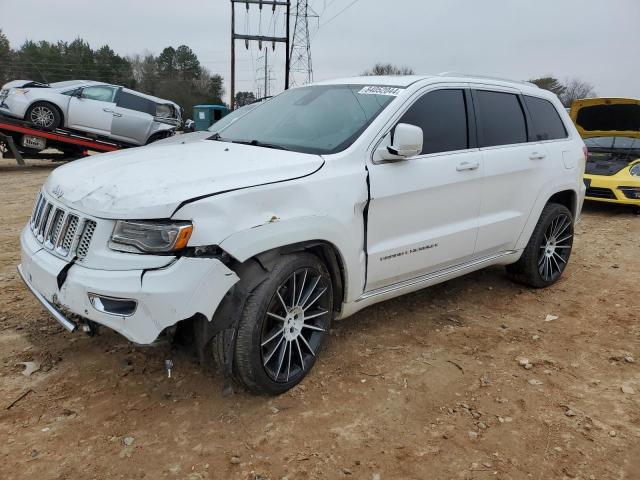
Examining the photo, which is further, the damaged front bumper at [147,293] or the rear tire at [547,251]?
the rear tire at [547,251]

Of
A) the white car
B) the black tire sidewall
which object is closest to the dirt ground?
the white car

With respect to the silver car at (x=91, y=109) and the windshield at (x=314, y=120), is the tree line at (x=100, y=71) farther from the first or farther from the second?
the windshield at (x=314, y=120)

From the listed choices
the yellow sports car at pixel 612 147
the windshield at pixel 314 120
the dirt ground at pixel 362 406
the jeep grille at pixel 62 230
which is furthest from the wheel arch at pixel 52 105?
the yellow sports car at pixel 612 147

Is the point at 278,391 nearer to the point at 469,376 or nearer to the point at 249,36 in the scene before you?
the point at 469,376

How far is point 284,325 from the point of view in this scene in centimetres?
290

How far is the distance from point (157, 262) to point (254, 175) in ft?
2.26

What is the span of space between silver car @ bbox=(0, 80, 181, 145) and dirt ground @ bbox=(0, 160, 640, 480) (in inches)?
405

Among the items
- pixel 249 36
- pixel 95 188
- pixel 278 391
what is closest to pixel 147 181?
pixel 95 188

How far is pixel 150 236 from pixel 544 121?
3783 millimetres

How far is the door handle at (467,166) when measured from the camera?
3674mm

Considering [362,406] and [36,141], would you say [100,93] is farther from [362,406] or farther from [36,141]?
[362,406]

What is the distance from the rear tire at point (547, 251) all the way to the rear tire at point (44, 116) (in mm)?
12168

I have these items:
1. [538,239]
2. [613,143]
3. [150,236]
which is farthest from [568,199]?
[613,143]

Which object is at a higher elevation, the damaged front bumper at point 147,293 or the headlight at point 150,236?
the headlight at point 150,236
